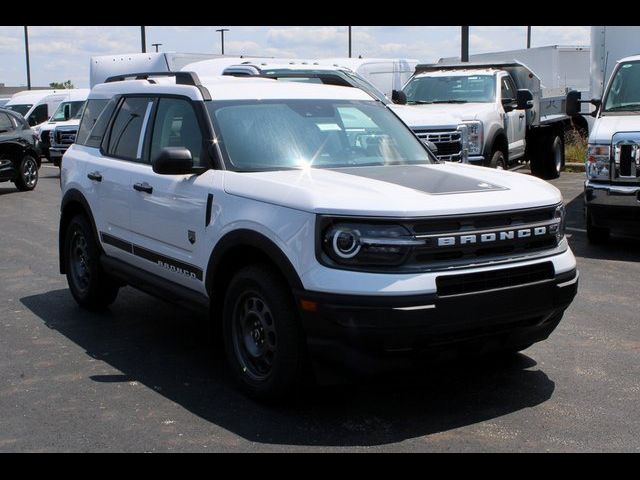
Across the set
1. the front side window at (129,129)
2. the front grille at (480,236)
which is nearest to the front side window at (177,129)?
the front side window at (129,129)

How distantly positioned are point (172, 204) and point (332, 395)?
1658 millimetres

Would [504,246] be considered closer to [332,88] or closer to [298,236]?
[298,236]

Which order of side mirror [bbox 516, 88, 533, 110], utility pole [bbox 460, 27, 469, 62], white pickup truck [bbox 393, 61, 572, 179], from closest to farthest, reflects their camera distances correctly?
white pickup truck [bbox 393, 61, 572, 179]
side mirror [bbox 516, 88, 533, 110]
utility pole [bbox 460, 27, 469, 62]

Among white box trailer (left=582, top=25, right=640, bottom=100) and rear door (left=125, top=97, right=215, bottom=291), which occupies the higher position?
white box trailer (left=582, top=25, right=640, bottom=100)

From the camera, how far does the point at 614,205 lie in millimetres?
9453

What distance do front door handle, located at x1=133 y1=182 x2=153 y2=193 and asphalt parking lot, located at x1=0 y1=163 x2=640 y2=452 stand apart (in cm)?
115

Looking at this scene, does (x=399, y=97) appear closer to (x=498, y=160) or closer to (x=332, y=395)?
(x=498, y=160)

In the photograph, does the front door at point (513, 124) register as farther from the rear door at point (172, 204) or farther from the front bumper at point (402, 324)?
the front bumper at point (402, 324)

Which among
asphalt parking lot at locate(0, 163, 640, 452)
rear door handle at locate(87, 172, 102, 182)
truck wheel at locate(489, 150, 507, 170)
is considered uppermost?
rear door handle at locate(87, 172, 102, 182)

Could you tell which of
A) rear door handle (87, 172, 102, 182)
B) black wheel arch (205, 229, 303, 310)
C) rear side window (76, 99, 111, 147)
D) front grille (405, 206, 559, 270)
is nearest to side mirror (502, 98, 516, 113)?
rear side window (76, 99, 111, 147)

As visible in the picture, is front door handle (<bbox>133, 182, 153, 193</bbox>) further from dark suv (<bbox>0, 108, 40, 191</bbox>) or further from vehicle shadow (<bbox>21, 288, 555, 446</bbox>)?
dark suv (<bbox>0, 108, 40, 191</bbox>)

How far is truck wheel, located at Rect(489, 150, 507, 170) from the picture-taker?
1323 cm

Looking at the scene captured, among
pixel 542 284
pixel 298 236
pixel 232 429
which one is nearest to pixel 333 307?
pixel 298 236
